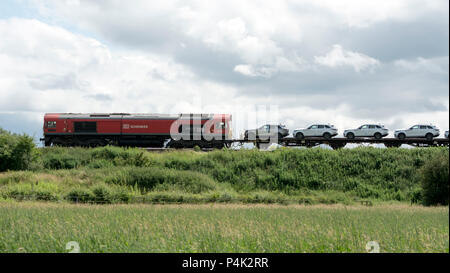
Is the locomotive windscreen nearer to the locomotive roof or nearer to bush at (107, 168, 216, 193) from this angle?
the locomotive roof

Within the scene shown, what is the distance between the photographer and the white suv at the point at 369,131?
151ft

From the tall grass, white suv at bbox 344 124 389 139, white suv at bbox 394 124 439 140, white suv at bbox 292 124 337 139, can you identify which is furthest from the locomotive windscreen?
white suv at bbox 394 124 439 140

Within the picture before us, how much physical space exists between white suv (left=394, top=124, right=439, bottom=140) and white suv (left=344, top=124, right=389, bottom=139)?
1.75m

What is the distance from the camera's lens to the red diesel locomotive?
145 ft

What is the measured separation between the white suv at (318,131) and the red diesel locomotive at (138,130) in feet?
26.3

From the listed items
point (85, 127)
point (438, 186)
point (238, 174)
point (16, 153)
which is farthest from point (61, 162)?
point (438, 186)

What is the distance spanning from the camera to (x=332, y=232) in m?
8.83

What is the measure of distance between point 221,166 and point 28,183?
15431 mm

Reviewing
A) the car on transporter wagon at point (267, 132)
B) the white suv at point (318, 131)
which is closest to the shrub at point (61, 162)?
the car on transporter wagon at point (267, 132)

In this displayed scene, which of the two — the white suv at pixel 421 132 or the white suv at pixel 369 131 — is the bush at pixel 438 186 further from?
the white suv at pixel 421 132

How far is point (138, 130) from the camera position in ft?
147

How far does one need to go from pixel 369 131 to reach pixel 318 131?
217 inches

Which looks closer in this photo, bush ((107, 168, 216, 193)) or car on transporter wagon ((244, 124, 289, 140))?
bush ((107, 168, 216, 193))
